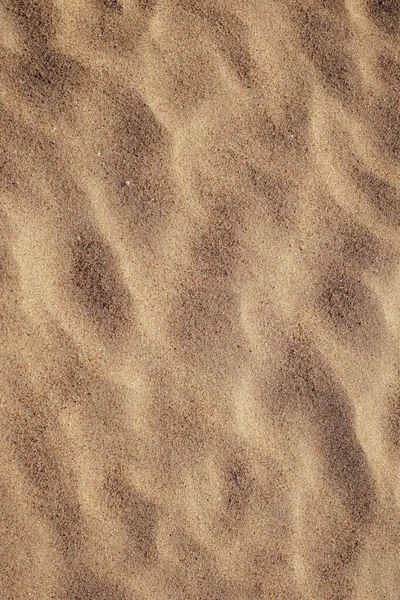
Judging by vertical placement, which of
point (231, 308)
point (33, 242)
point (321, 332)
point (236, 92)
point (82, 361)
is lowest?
point (82, 361)

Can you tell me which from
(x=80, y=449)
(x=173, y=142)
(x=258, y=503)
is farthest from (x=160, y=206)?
(x=258, y=503)

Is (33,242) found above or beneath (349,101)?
beneath

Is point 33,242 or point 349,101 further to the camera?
point 349,101

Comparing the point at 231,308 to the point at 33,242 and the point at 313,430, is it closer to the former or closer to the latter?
the point at 313,430

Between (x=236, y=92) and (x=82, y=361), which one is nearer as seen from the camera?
(x=82, y=361)

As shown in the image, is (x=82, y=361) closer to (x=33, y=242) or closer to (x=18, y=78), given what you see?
(x=33, y=242)

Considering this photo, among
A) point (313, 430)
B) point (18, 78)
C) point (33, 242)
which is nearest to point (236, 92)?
point (18, 78)
